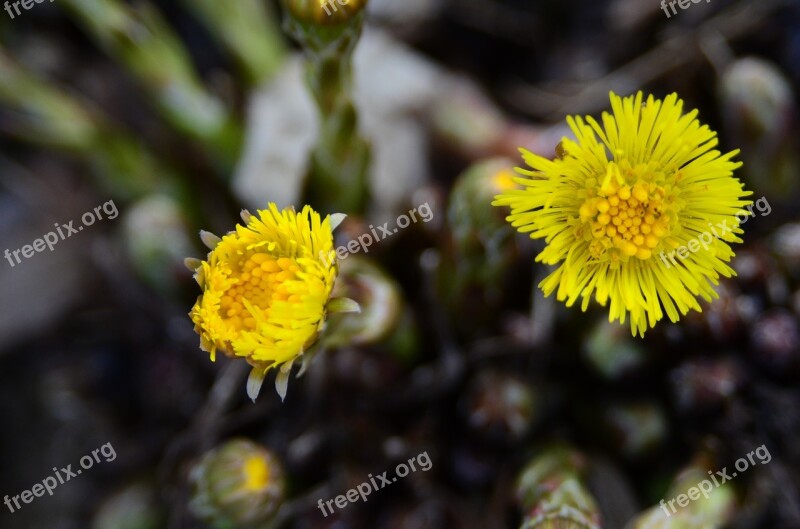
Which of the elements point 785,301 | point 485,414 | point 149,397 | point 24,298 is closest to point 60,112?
point 24,298

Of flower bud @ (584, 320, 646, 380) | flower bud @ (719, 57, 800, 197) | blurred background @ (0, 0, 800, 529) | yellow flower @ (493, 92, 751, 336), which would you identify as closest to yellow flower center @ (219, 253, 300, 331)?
blurred background @ (0, 0, 800, 529)

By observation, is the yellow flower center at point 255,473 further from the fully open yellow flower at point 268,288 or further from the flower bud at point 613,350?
the flower bud at point 613,350

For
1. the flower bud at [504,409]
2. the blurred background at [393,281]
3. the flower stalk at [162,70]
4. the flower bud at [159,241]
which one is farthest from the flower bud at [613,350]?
the flower stalk at [162,70]

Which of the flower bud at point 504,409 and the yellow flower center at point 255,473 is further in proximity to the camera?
the flower bud at point 504,409

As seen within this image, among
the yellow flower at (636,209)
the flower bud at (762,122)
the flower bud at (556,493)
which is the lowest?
the flower bud at (556,493)

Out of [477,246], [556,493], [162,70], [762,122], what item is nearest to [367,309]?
[477,246]

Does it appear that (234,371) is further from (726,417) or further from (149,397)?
(726,417)
